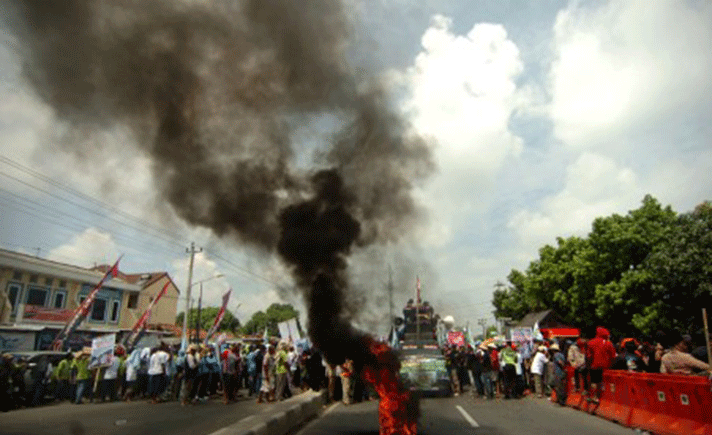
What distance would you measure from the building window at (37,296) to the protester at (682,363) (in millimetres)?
30375

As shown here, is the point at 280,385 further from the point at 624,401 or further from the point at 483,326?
the point at 483,326

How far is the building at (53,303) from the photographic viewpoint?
19981 millimetres

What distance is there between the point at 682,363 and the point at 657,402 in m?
0.78

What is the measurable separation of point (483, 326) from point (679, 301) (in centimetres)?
6550

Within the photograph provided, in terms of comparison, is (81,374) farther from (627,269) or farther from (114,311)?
(627,269)

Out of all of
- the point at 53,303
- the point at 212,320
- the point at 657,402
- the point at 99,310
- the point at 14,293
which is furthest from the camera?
the point at 212,320

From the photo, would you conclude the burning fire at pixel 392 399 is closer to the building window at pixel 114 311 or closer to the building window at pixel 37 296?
the building window at pixel 37 296

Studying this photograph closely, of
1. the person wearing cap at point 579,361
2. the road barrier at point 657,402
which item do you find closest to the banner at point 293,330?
the person wearing cap at point 579,361

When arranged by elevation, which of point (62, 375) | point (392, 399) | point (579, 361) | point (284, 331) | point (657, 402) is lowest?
point (657, 402)

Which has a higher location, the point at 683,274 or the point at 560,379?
the point at 683,274

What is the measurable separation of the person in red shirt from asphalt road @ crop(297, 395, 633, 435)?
69 centimetres

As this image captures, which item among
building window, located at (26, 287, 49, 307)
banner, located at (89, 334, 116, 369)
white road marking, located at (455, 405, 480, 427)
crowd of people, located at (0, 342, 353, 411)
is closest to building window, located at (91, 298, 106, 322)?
building window, located at (26, 287, 49, 307)

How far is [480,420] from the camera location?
9.75m

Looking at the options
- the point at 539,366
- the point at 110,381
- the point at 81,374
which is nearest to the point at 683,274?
the point at 539,366
